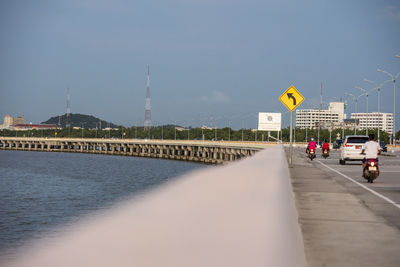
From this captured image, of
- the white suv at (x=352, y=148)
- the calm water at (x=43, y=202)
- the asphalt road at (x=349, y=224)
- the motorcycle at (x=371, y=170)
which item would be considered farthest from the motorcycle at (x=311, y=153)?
the asphalt road at (x=349, y=224)

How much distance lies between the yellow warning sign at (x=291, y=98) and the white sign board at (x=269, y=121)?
56013 millimetres

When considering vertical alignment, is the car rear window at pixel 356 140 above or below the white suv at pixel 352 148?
above

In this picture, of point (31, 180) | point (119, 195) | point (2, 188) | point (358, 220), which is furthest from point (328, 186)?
point (31, 180)

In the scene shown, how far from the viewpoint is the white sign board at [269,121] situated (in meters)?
87.8

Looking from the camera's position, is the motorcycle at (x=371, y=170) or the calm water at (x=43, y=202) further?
the calm water at (x=43, y=202)

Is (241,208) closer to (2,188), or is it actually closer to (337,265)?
(337,265)

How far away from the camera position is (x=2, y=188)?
53.2 m

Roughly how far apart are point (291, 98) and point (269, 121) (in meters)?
57.2

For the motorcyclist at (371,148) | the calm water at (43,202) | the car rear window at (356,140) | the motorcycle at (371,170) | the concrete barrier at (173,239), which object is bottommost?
the calm water at (43,202)

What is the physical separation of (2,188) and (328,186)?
39.0 m

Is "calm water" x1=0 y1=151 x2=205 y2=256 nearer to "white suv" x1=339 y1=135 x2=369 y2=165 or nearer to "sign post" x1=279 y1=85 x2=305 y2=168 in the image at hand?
"sign post" x1=279 y1=85 x2=305 y2=168

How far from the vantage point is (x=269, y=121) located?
8850cm

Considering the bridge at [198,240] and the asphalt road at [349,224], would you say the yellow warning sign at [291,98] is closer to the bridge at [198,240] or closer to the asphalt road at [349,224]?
the asphalt road at [349,224]

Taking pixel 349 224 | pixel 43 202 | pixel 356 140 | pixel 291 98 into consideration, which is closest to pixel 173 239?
pixel 349 224
